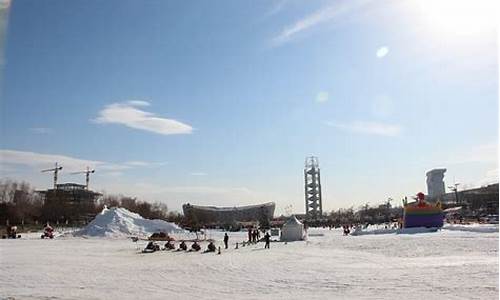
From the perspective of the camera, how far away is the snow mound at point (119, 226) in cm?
5622

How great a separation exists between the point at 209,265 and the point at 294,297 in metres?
9.52

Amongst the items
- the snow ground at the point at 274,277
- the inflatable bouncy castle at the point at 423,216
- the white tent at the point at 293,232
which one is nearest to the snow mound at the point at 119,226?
the white tent at the point at 293,232

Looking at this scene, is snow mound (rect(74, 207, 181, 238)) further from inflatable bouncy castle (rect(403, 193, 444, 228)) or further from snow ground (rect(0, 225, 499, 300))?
snow ground (rect(0, 225, 499, 300))

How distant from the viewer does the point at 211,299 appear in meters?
12.6

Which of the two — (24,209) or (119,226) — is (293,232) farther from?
(24,209)

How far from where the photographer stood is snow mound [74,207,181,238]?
5622 centimetres

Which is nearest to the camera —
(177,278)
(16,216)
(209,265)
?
(177,278)

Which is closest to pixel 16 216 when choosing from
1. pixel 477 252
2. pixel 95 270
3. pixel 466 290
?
pixel 95 270

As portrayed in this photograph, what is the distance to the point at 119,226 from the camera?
5956 cm

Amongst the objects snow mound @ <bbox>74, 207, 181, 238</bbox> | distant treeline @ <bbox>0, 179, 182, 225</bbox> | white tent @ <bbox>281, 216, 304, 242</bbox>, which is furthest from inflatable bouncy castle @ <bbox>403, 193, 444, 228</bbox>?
distant treeline @ <bbox>0, 179, 182, 225</bbox>

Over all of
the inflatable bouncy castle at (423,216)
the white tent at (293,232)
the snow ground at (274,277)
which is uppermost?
the inflatable bouncy castle at (423,216)

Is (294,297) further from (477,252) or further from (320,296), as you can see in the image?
(477,252)

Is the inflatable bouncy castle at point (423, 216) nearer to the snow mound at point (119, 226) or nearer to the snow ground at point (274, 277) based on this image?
the snow ground at point (274, 277)

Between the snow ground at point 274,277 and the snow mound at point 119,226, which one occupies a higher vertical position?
the snow mound at point 119,226
